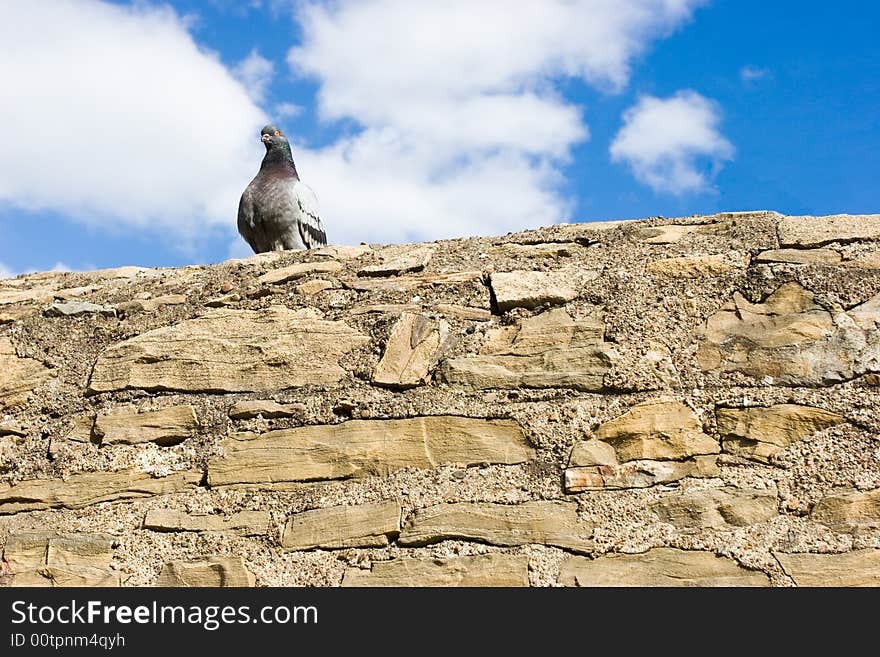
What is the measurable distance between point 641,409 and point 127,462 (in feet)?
5.10

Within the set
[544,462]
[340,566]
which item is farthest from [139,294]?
[544,462]

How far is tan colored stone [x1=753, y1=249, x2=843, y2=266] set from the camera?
3135 millimetres

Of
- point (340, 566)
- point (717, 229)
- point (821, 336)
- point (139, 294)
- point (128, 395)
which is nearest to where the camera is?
point (340, 566)

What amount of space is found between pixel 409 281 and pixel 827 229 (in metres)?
1.39

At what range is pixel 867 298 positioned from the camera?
298 cm

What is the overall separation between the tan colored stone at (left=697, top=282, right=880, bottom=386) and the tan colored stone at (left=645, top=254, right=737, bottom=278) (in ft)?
0.54

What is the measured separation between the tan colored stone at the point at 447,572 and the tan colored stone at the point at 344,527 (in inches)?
3.2

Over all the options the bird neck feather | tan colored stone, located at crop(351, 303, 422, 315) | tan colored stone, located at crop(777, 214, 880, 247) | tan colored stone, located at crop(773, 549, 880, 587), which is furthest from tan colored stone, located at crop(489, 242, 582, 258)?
the bird neck feather

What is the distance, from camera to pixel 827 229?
3246 mm

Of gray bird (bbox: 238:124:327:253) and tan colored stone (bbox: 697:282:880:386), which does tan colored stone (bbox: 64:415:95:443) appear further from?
gray bird (bbox: 238:124:327:253)

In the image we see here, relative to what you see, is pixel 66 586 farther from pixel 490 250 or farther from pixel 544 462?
pixel 490 250

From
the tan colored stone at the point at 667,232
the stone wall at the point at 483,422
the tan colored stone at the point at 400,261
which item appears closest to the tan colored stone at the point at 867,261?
the stone wall at the point at 483,422

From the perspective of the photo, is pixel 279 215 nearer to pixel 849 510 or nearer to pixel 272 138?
pixel 272 138

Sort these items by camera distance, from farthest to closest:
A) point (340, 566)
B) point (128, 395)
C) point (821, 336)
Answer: point (128, 395), point (821, 336), point (340, 566)
